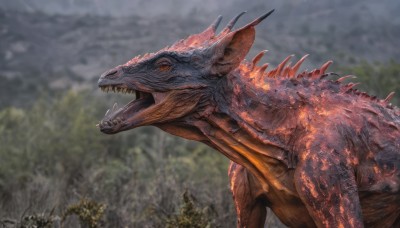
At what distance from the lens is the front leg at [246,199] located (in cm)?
320

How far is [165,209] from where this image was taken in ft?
19.6

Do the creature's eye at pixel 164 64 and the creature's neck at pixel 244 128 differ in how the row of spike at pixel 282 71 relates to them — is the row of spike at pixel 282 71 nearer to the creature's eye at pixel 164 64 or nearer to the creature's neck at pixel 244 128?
the creature's neck at pixel 244 128

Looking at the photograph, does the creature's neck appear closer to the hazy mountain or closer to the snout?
the snout

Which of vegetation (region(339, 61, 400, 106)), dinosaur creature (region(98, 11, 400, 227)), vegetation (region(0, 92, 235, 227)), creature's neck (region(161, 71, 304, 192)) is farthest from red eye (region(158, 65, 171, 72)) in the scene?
vegetation (region(339, 61, 400, 106))

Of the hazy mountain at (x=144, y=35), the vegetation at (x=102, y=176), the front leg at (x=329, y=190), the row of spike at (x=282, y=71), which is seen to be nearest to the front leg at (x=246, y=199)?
the front leg at (x=329, y=190)

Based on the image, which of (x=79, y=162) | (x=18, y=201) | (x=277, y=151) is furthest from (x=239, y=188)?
(x=79, y=162)

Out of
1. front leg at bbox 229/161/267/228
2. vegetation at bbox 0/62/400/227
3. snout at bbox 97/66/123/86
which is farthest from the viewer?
vegetation at bbox 0/62/400/227

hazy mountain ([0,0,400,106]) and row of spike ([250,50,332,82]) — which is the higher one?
hazy mountain ([0,0,400,106])

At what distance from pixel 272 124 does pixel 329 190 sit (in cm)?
47

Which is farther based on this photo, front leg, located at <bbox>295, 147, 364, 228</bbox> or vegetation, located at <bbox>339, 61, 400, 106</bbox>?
vegetation, located at <bbox>339, 61, 400, 106</bbox>

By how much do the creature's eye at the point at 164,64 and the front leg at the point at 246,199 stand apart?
86 centimetres

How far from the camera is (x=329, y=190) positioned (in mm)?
2635

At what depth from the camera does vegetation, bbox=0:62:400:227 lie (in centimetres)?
523

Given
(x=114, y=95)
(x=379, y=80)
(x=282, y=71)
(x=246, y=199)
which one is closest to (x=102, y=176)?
(x=246, y=199)
